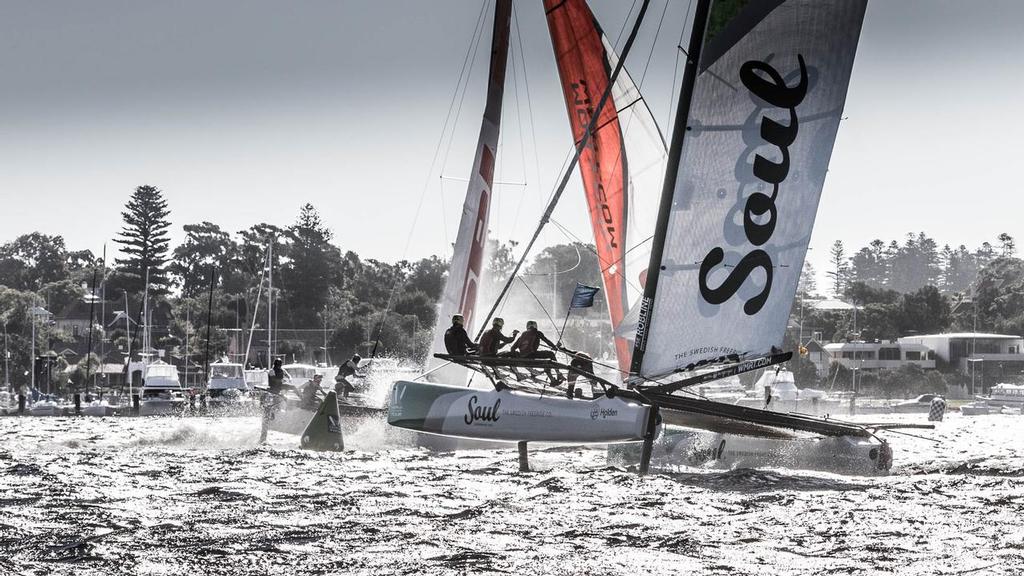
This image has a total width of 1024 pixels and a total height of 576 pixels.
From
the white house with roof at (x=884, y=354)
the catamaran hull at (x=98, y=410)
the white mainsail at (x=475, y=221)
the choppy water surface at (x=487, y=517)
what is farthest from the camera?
the white house with roof at (x=884, y=354)

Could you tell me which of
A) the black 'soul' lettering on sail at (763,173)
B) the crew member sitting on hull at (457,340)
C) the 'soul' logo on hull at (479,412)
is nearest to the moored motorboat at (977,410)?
the black 'soul' lettering on sail at (763,173)

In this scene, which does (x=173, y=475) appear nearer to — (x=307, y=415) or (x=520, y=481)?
(x=520, y=481)

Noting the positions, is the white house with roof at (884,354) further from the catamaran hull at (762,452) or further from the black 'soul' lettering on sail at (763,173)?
the black 'soul' lettering on sail at (763,173)

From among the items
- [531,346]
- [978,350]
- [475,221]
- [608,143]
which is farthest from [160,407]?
[978,350]

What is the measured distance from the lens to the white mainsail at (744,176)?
1209 cm

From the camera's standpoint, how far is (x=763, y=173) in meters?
12.3

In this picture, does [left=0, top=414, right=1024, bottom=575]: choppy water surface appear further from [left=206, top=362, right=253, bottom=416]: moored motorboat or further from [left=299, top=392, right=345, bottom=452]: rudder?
[left=206, top=362, right=253, bottom=416]: moored motorboat

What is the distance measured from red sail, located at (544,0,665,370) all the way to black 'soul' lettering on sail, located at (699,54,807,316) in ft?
18.0

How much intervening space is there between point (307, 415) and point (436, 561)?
435 inches

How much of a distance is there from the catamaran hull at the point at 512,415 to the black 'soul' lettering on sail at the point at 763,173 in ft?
5.39

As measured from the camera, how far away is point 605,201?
1831cm

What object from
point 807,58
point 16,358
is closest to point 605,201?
point 807,58

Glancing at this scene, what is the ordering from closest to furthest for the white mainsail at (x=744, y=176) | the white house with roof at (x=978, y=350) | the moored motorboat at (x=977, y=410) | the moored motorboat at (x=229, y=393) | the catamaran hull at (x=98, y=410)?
the white mainsail at (x=744, y=176)
the moored motorboat at (x=229, y=393)
the catamaran hull at (x=98, y=410)
the moored motorboat at (x=977, y=410)
the white house with roof at (x=978, y=350)

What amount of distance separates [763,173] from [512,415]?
3.79 metres
